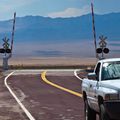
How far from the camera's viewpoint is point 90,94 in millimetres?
15484

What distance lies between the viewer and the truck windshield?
14480 millimetres

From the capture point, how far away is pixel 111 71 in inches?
576

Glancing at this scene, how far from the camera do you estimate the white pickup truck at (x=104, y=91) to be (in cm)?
1284

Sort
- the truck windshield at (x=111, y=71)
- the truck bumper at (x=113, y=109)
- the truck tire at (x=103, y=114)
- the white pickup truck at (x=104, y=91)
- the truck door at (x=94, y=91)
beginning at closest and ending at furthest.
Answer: the truck bumper at (x=113, y=109) < the white pickup truck at (x=104, y=91) < the truck tire at (x=103, y=114) < the truck windshield at (x=111, y=71) < the truck door at (x=94, y=91)

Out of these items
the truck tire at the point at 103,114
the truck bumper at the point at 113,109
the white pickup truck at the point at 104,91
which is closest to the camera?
the truck bumper at the point at 113,109

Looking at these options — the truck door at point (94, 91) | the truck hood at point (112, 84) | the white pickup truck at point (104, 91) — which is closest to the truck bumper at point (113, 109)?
the white pickup truck at point (104, 91)

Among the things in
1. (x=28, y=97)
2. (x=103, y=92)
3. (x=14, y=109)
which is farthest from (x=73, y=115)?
(x=28, y=97)

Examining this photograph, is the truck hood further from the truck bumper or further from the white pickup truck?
the truck bumper

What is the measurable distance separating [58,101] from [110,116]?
12652 mm

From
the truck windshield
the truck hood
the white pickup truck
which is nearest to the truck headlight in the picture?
the white pickup truck

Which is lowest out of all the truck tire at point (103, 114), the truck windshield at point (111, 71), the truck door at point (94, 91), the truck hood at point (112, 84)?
the truck tire at point (103, 114)

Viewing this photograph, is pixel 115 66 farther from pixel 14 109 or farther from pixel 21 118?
pixel 14 109

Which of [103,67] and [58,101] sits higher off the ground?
[103,67]

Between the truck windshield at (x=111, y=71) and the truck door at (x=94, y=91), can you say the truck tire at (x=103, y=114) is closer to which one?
the truck door at (x=94, y=91)
